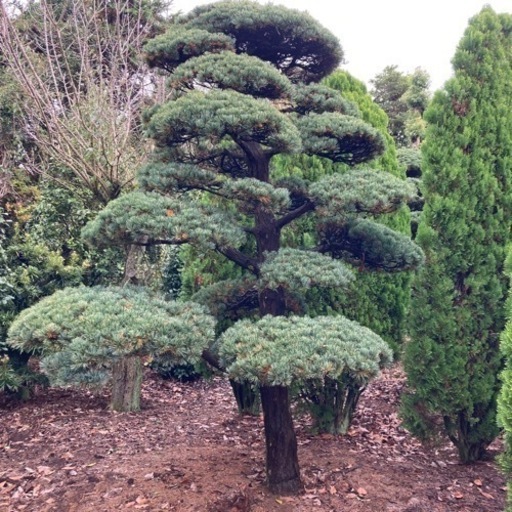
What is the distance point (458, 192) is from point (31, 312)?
3269 mm

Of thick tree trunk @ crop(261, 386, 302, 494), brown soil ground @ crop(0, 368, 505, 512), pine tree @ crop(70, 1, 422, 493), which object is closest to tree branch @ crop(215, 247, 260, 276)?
pine tree @ crop(70, 1, 422, 493)

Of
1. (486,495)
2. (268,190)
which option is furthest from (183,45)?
(486,495)

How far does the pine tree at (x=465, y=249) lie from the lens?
13.1ft

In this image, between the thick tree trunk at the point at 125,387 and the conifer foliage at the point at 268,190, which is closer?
the conifer foliage at the point at 268,190

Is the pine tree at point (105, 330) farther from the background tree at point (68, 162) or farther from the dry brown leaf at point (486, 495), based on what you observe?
the background tree at point (68, 162)

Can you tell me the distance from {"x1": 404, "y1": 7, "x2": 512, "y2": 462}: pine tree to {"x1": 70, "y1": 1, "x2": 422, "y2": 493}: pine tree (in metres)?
0.65

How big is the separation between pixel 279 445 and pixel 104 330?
1.48 meters

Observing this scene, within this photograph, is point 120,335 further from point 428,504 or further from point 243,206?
point 428,504

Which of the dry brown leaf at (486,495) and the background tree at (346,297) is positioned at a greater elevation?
the background tree at (346,297)

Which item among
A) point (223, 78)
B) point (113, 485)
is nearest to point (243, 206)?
point (223, 78)

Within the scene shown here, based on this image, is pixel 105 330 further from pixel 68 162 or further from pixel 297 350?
Answer: pixel 68 162

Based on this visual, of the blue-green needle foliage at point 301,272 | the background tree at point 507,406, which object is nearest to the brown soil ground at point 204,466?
the background tree at point 507,406

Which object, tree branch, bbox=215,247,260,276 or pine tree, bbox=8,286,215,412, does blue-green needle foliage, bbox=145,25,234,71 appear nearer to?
tree branch, bbox=215,247,260,276

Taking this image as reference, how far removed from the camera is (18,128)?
28.6 ft
